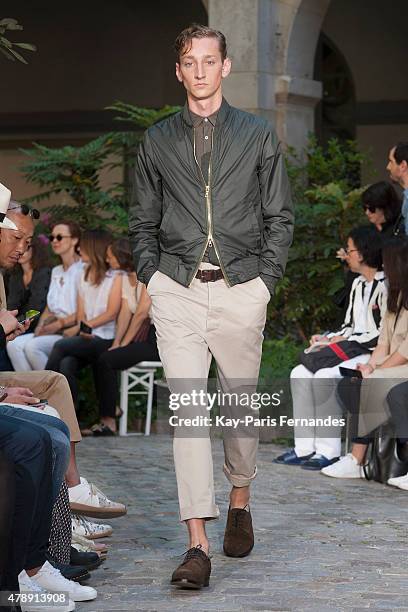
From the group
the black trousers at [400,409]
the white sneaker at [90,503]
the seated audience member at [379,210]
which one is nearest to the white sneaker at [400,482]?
the black trousers at [400,409]

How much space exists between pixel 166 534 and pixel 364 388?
263cm

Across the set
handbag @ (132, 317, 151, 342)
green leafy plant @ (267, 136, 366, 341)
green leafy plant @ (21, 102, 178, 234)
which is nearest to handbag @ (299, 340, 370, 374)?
handbag @ (132, 317, 151, 342)

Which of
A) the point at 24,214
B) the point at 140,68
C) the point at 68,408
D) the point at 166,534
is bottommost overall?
the point at 166,534

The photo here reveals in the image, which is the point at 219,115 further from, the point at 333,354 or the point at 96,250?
the point at 96,250

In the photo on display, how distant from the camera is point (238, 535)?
6457mm

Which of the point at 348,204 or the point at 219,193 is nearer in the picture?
the point at 219,193

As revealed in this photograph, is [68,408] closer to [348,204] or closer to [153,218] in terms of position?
[153,218]

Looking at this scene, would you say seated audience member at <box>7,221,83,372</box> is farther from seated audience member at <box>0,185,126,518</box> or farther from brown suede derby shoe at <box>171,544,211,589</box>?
brown suede derby shoe at <box>171,544,211,589</box>

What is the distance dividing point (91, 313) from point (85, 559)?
5699 mm

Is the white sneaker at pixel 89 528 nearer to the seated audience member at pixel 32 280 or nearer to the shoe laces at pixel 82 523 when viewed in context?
the shoe laces at pixel 82 523

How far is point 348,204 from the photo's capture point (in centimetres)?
1227

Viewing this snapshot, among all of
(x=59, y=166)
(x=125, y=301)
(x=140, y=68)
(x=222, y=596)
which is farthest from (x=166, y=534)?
(x=140, y=68)

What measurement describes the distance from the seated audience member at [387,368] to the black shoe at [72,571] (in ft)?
11.1

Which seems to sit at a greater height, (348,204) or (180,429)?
(348,204)
